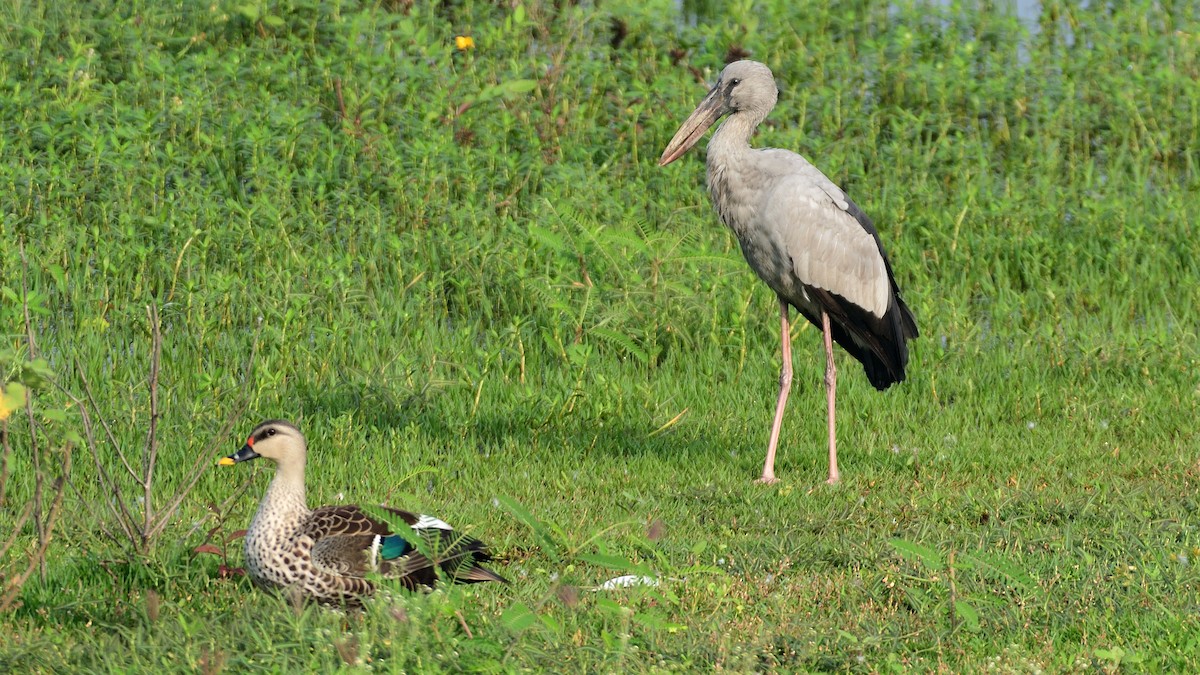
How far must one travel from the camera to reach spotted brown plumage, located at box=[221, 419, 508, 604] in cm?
515

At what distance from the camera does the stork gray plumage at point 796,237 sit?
7.41 m

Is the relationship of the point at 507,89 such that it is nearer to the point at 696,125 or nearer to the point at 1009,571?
the point at 696,125

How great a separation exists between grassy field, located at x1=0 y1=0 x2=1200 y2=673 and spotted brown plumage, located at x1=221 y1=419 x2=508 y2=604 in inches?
5.7

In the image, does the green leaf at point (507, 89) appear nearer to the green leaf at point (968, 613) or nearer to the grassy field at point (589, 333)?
the grassy field at point (589, 333)

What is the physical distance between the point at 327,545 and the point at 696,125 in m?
3.41

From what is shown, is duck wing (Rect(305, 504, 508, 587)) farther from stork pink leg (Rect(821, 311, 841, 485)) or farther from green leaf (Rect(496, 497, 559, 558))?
stork pink leg (Rect(821, 311, 841, 485))

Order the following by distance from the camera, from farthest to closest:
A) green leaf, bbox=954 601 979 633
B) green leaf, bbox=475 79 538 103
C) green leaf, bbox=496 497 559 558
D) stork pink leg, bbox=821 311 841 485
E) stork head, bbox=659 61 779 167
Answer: green leaf, bbox=475 79 538 103 < stork head, bbox=659 61 779 167 < stork pink leg, bbox=821 311 841 485 < green leaf, bbox=954 601 979 633 < green leaf, bbox=496 497 559 558

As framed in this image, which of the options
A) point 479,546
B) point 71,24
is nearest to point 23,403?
point 479,546

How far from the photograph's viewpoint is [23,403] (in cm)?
429

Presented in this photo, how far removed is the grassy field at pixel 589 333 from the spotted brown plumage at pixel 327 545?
0.14 m

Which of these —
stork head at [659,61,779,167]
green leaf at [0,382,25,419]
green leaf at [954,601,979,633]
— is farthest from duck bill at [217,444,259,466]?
stork head at [659,61,779,167]

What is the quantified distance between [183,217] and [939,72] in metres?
5.29

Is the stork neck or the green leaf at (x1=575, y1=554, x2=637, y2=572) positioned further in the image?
the stork neck

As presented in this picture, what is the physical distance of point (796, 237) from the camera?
739 centimetres
